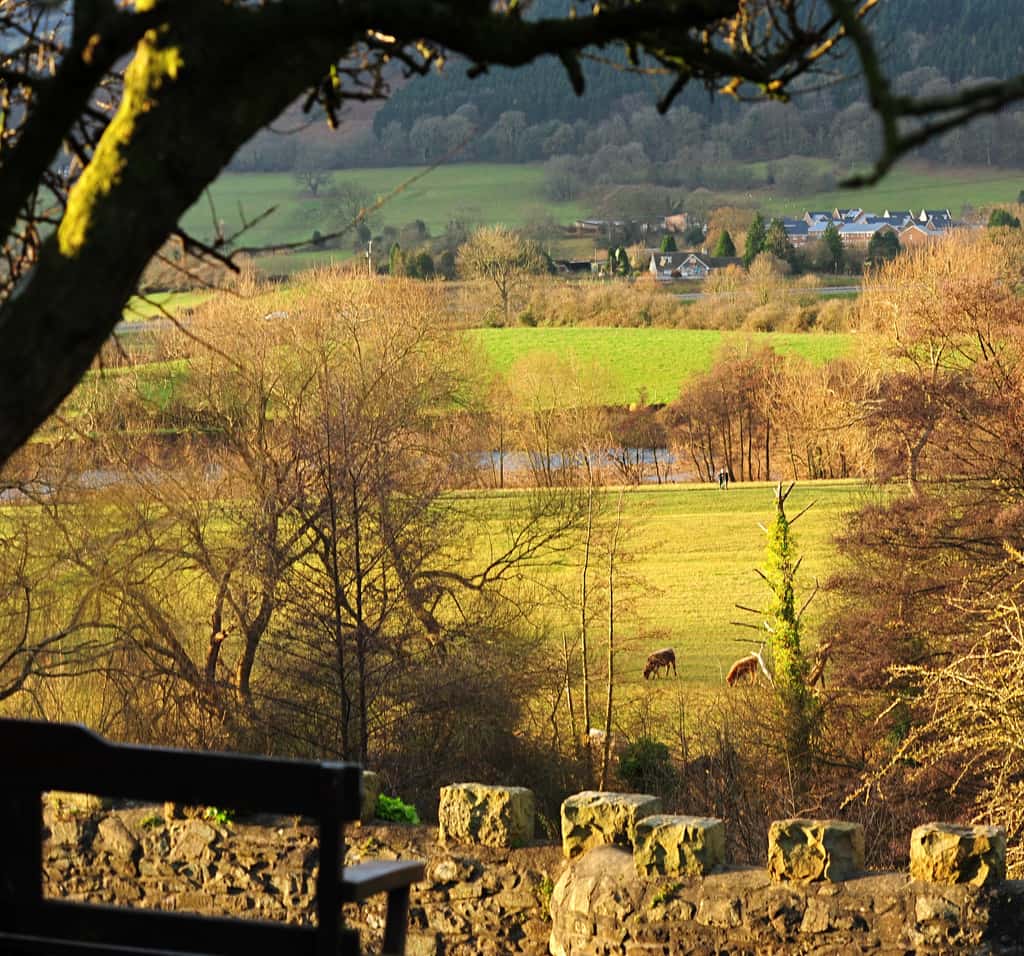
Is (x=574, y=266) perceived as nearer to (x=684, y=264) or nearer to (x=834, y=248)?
(x=684, y=264)

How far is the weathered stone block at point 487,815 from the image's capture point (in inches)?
283

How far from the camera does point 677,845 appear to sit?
6605mm

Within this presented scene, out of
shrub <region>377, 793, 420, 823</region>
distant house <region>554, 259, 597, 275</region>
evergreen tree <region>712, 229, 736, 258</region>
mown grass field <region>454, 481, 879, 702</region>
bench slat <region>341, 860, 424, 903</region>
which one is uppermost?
evergreen tree <region>712, 229, 736, 258</region>

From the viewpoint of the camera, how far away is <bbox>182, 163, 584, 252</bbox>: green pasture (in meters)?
54.7

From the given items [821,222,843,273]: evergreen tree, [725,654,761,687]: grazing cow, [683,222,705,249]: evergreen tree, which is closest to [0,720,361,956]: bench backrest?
[725,654,761,687]: grazing cow

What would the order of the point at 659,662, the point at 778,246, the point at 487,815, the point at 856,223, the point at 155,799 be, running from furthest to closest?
the point at 856,223 < the point at 778,246 < the point at 659,662 < the point at 487,815 < the point at 155,799

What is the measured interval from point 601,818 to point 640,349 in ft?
168

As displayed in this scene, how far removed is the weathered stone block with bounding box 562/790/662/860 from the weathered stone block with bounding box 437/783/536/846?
254mm

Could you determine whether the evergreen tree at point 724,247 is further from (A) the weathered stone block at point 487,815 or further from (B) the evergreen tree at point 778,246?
(A) the weathered stone block at point 487,815

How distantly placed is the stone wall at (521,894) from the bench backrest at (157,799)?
3.86 m

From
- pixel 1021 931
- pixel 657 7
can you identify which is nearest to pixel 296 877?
pixel 1021 931

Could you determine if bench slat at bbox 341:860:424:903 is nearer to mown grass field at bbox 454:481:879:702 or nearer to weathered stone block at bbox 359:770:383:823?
weathered stone block at bbox 359:770:383:823

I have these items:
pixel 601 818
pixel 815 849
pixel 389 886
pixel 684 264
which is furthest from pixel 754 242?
pixel 389 886

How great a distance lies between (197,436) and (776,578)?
28.5 feet
